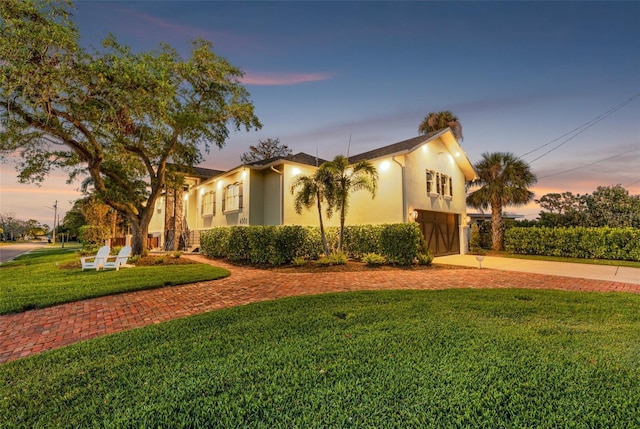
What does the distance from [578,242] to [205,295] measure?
18472 mm

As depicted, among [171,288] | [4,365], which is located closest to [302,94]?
[171,288]

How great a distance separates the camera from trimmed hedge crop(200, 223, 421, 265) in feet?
37.6

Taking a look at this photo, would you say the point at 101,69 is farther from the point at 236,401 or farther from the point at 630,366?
the point at 630,366

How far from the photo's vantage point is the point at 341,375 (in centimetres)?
281

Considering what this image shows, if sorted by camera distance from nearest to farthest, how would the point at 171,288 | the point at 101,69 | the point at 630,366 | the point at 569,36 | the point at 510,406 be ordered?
1. the point at 510,406
2. the point at 630,366
3. the point at 171,288
4. the point at 101,69
5. the point at 569,36

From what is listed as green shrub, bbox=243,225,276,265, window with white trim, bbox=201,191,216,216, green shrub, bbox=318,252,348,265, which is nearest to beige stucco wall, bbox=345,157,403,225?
green shrub, bbox=318,252,348,265

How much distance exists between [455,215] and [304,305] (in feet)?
51.7

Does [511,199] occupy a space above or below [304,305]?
above

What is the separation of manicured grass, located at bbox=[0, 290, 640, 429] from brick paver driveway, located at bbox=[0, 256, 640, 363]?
2.80ft

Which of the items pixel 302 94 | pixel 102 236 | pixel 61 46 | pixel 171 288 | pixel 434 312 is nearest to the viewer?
pixel 434 312

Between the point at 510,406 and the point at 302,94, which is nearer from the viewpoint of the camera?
the point at 510,406

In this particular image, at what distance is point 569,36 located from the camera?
1061cm

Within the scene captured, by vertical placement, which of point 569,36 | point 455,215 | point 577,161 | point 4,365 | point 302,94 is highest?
point 569,36

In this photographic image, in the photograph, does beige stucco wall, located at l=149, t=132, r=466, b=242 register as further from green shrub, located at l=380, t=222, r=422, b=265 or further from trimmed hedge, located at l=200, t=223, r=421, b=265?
green shrub, located at l=380, t=222, r=422, b=265
